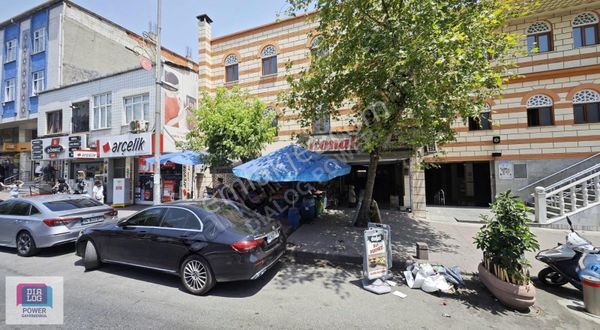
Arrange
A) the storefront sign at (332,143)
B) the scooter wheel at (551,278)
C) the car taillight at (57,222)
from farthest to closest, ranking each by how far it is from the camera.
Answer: the storefront sign at (332,143) → the car taillight at (57,222) → the scooter wheel at (551,278)

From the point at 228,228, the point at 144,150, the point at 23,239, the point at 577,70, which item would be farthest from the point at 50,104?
the point at 577,70

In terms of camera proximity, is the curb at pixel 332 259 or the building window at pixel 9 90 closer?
the curb at pixel 332 259

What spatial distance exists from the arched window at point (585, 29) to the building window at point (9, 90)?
37118 millimetres

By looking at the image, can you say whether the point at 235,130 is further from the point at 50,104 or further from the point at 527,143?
the point at 50,104

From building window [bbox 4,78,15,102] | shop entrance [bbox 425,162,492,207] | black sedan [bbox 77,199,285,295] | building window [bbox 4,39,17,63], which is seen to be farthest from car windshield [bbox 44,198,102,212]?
building window [bbox 4,39,17,63]

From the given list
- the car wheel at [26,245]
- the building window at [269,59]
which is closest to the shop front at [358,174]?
the building window at [269,59]

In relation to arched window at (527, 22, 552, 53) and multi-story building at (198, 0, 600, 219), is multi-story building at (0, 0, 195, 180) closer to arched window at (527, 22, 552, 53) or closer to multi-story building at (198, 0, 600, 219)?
multi-story building at (198, 0, 600, 219)

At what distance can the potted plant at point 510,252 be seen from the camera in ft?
13.1

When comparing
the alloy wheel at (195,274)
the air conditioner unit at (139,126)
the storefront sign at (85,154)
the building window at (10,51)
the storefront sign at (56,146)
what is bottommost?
the alloy wheel at (195,274)

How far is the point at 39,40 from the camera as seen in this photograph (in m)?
19.2

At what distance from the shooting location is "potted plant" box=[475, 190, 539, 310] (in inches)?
158

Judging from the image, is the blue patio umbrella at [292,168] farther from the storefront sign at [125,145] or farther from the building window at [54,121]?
the building window at [54,121]

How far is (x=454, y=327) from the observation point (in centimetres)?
357

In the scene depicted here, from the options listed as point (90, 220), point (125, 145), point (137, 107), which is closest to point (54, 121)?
point (137, 107)
